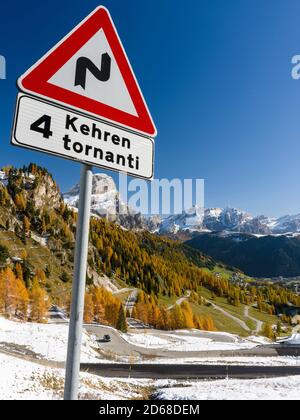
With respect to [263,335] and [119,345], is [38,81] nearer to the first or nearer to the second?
[119,345]

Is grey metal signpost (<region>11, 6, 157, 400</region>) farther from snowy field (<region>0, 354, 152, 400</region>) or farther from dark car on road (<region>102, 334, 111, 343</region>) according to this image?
dark car on road (<region>102, 334, 111, 343</region>)

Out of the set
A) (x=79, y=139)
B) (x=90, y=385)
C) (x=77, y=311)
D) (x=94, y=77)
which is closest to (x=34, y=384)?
(x=90, y=385)

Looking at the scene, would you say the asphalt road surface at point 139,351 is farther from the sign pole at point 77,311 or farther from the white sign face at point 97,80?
the white sign face at point 97,80

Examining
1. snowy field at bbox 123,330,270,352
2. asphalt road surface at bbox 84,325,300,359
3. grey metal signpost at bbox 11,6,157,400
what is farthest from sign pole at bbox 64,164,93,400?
snowy field at bbox 123,330,270,352

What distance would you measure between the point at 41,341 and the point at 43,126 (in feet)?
167

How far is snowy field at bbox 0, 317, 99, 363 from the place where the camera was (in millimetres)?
43688

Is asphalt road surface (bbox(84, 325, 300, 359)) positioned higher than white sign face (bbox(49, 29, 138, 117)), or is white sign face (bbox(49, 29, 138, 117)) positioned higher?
white sign face (bbox(49, 29, 138, 117))

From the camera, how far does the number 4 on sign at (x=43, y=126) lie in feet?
6.97

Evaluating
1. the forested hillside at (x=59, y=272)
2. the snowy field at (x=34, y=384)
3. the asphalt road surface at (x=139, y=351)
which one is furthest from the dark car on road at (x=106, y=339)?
the snowy field at (x=34, y=384)

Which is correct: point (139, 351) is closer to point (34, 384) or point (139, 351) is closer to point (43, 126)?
point (34, 384)

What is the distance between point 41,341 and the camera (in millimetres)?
47219

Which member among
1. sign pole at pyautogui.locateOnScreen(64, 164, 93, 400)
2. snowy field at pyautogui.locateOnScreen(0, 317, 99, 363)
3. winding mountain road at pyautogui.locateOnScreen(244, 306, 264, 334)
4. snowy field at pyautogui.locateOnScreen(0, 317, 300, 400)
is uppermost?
sign pole at pyautogui.locateOnScreen(64, 164, 93, 400)

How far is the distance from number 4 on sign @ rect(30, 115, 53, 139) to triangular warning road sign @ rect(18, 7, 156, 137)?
188 mm
